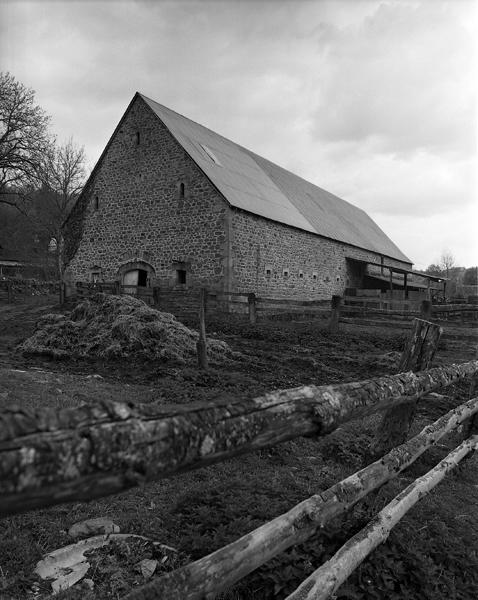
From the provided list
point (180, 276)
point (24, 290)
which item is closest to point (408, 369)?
point (180, 276)

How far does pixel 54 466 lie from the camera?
1037 mm

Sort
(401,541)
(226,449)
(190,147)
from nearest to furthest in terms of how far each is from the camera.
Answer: (226,449)
(401,541)
(190,147)

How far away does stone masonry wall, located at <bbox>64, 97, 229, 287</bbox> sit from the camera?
720 inches

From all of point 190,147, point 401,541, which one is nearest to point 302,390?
point 401,541

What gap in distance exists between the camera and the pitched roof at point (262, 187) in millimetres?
19542

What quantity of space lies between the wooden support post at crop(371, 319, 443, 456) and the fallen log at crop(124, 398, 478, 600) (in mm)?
320

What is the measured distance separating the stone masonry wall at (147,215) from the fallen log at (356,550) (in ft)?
49.8

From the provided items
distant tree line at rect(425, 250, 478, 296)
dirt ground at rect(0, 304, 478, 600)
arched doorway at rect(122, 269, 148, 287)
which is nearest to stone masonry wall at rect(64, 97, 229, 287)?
arched doorway at rect(122, 269, 148, 287)

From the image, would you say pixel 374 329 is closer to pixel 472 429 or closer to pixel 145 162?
pixel 472 429

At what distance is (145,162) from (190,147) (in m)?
2.30

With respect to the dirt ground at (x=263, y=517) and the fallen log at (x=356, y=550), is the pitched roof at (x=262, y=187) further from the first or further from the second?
the fallen log at (x=356, y=550)

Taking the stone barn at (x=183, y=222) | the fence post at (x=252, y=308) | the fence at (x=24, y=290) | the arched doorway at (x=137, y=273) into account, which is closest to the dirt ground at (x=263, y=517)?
the fence post at (x=252, y=308)

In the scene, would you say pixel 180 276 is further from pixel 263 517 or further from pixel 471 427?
pixel 263 517

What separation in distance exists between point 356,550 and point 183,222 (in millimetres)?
17561
